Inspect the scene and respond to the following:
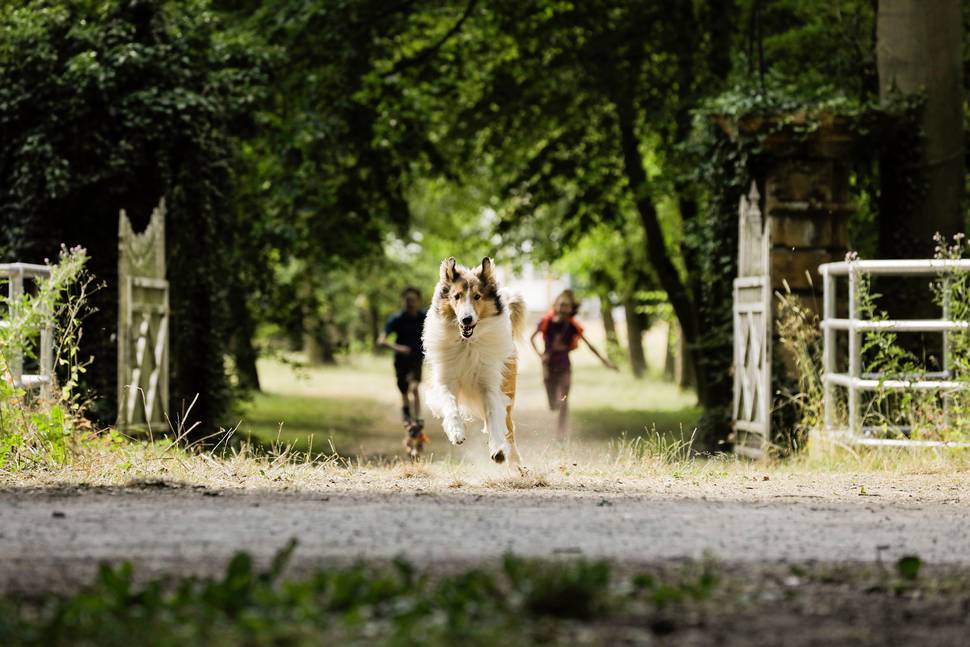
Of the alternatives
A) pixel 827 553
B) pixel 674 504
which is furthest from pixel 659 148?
pixel 827 553

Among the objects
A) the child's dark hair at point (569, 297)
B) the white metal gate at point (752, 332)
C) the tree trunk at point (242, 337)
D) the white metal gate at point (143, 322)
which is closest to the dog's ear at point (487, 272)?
the white metal gate at point (143, 322)

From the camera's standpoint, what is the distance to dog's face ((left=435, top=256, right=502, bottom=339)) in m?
11.3

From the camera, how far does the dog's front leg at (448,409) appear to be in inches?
421

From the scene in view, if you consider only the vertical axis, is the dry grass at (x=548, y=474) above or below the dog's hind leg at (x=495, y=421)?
below

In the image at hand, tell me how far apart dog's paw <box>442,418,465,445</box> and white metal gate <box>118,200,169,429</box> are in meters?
4.83

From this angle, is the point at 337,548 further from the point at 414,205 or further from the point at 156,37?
the point at 414,205

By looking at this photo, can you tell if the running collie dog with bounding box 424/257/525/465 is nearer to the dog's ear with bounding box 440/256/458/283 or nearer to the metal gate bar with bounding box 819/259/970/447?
the dog's ear with bounding box 440/256/458/283

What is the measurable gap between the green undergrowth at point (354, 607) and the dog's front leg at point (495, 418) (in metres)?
5.37

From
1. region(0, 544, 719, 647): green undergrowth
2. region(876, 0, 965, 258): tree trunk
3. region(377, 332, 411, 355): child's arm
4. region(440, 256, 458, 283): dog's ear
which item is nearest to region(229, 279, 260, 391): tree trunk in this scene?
region(377, 332, 411, 355): child's arm

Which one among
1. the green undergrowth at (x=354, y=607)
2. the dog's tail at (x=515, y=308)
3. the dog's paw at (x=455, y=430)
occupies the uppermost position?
the dog's tail at (x=515, y=308)

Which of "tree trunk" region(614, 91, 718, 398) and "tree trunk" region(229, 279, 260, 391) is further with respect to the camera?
"tree trunk" region(614, 91, 718, 398)

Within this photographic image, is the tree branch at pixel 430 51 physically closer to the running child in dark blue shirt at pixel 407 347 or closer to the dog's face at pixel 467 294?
the running child in dark blue shirt at pixel 407 347

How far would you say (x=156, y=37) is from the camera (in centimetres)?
1689

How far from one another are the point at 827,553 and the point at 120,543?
3154mm
